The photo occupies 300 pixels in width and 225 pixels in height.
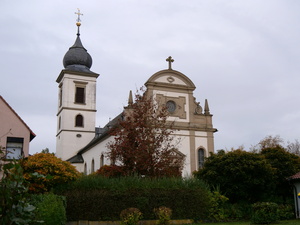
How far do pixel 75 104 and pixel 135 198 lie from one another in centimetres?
3152

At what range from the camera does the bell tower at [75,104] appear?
4684cm

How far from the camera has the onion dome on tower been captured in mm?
49750

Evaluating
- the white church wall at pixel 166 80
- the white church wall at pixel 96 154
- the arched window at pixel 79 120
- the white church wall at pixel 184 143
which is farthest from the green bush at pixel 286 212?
A: the arched window at pixel 79 120

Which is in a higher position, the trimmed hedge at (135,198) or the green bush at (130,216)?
the trimmed hedge at (135,198)

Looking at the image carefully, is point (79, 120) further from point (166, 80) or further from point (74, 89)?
point (166, 80)

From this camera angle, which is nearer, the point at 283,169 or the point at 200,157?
the point at 283,169

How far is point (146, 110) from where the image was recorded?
75.2 ft

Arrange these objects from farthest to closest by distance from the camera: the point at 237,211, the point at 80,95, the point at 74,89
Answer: the point at 80,95 → the point at 74,89 → the point at 237,211

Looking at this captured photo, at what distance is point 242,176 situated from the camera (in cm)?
2175

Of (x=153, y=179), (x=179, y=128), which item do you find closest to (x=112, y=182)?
(x=153, y=179)

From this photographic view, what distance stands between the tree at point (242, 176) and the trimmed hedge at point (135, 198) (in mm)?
2873

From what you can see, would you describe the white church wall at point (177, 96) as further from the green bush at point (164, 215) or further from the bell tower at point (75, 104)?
the green bush at point (164, 215)

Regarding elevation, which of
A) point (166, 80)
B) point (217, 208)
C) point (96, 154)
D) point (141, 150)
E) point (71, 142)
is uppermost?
point (166, 80)

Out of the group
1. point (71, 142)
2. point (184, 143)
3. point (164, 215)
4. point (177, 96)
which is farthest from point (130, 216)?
point (71, 142)
